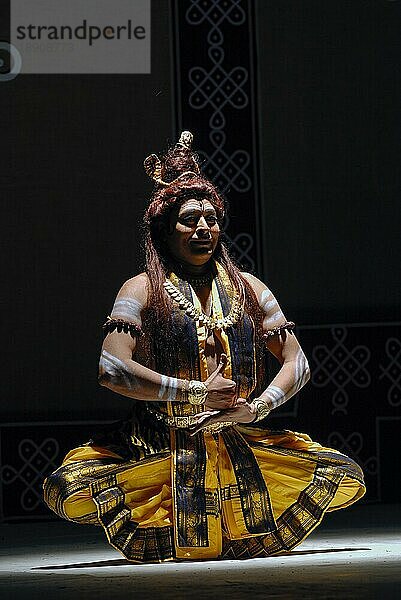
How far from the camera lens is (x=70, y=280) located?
7473 millimetres

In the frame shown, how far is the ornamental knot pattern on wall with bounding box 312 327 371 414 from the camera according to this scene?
7.67 meters

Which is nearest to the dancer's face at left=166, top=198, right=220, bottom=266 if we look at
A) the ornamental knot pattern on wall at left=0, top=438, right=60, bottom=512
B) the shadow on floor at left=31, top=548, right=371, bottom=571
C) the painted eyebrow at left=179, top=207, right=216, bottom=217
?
the painted eyebrow at left=179, top=207, right=216, bottom=217

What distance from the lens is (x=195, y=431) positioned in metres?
5.45

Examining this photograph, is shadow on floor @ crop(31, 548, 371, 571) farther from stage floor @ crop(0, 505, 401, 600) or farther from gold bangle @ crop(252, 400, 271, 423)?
gold bangle @ crop(252, 400, 271, 423)

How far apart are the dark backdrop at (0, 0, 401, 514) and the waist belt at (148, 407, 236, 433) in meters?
1.93

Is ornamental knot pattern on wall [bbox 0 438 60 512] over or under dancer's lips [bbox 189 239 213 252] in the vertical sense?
under

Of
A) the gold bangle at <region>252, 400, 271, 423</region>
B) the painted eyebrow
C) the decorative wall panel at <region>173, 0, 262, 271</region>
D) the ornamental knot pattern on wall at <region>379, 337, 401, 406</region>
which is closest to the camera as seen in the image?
the gold bangle at <region>252, 400, 271, 423</region>

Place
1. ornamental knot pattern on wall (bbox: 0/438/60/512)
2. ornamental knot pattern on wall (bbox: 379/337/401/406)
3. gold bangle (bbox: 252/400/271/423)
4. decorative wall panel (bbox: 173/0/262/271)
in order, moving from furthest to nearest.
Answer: ornamental knot pattern on wall (bbox: 379/337/401/406) → decorative wall panel (bbox: 173/0/262/271) → ornamental knot pattern on wall (bbox: 0/438/60/512) → gold bangle (bbox: 252/400/271/423)

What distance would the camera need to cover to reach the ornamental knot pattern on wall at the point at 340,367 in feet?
25.2

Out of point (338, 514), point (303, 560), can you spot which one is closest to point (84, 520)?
point (303, 560)

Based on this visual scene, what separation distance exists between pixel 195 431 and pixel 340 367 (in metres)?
2.36

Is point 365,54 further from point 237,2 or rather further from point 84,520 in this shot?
point 84,520

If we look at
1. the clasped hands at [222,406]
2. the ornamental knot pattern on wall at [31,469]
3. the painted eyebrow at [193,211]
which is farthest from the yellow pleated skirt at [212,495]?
the ornamental knot pattern on wall at [31,469]

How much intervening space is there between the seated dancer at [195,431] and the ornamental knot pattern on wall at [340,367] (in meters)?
1.94
